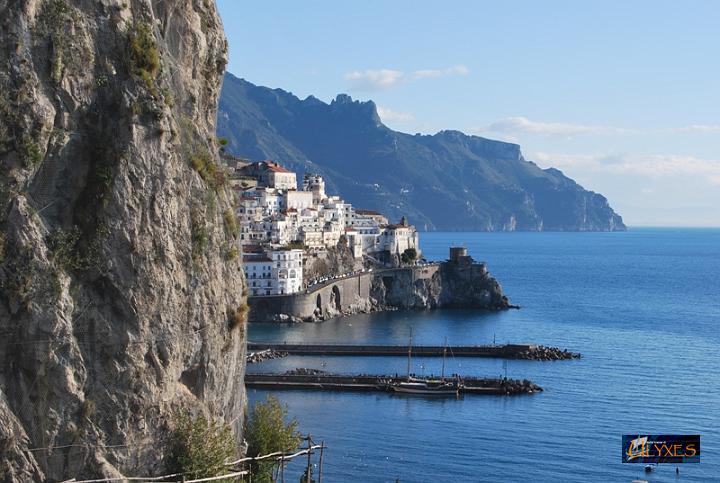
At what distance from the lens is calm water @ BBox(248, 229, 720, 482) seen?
55344mm

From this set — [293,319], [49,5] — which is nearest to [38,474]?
[49,5]

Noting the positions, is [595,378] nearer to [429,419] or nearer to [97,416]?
[429,419]

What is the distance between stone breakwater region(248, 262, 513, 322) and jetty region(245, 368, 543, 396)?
143 feet

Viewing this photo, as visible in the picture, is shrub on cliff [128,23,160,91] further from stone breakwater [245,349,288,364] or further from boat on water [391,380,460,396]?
stone breakwater [245,349,288,364]

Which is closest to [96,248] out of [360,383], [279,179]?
[360,383]

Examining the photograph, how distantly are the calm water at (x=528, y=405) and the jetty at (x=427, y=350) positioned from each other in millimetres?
1902

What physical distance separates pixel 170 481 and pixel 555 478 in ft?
87.8

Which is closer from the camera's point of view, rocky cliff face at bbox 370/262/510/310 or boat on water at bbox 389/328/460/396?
boat on water at bbox 389/328/460/396

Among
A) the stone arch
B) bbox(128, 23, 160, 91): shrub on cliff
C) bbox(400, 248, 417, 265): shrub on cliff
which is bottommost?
the stone arch

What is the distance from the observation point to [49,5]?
30.0 metres

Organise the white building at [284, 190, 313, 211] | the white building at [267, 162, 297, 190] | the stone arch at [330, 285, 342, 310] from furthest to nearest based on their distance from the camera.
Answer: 1. the white building at [267, 162, 297, 190]
2. the white building at [284, 190, 313, 211]
3. the stone arch at [330, 285, 342, 310]

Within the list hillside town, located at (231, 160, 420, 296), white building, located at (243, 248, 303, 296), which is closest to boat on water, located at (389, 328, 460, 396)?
A: hillside town, located at (231, 160, 420, 296)

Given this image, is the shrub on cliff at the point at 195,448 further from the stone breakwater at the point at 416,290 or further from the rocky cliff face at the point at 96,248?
the stone breakwater at the point at 416,290

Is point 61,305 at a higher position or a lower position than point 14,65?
lower
